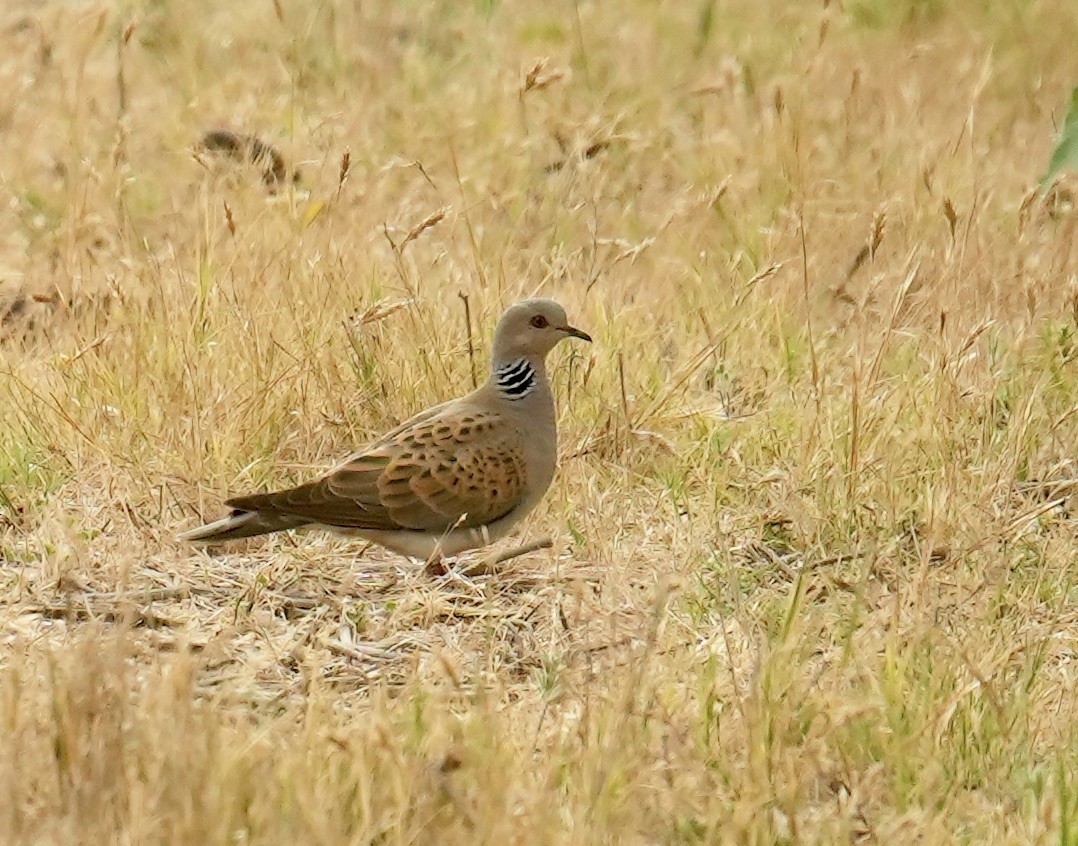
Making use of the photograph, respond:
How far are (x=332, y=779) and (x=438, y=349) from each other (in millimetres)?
2364

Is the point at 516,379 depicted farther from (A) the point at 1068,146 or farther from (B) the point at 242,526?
(A) the point at 1068,146

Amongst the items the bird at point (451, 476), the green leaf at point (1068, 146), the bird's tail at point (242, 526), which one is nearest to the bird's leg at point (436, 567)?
the bird at point (451, 476)

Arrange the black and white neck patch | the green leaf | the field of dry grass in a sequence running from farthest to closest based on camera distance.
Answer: the black and white neck patch, the green leaf, the field of dry grass

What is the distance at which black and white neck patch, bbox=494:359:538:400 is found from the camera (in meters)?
4.94

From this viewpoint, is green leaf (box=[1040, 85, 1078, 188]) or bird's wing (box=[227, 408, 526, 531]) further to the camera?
bird's wing (box=[227, 408, 526, 531])

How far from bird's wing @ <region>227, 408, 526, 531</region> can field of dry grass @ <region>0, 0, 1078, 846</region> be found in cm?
16

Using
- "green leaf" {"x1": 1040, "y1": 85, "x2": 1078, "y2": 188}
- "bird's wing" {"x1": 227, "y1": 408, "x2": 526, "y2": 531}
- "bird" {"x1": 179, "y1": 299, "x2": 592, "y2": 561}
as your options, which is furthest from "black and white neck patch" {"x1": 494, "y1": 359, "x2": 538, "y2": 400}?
"green leaf" {"x1": 1040, "y1": 85, "x2": 1078, "y2": 188}

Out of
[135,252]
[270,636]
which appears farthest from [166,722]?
[135,252]

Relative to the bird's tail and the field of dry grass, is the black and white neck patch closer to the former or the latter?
the field of dry grass

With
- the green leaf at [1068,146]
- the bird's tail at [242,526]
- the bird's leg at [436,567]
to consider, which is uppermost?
the green leaf at [1068,146]

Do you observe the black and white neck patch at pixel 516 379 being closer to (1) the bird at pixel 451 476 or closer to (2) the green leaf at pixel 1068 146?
(1) the bird at pixel 451 476

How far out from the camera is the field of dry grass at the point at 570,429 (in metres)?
3.25

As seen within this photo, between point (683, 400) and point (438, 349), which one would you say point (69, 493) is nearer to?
point (438, 349)

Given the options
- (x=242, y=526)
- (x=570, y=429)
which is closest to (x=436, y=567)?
(x=242, y=526)
